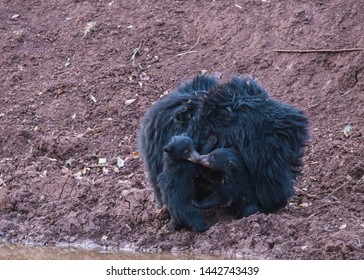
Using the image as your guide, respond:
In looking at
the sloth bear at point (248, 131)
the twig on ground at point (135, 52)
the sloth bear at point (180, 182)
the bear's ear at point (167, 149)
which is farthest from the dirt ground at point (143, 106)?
the bear's ear at point (167, 149)

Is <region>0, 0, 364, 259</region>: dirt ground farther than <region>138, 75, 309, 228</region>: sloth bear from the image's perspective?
Yes

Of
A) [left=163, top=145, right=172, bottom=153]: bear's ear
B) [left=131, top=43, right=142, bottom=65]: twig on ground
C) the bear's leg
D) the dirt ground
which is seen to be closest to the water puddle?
the dirt ground

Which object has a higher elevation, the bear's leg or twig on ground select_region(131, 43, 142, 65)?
the bear's leg

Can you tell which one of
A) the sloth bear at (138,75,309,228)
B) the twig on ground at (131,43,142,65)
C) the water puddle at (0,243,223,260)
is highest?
the sloth bear at (138,75,309,228)

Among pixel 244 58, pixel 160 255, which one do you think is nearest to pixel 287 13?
pixel 244 58

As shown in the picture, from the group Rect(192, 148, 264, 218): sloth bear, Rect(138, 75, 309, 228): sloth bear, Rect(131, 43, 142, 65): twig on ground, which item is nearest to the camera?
Rect(192, 148, 264, 218): sloth bear

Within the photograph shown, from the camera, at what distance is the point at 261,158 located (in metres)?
7.73

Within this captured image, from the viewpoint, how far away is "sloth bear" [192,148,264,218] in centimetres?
756

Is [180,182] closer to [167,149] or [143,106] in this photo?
[167,149]

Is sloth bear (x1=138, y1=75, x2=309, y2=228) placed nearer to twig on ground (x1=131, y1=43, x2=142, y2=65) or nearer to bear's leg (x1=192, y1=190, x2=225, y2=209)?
bear's leg (x1=192, y1=190, x2=225, y2=209)

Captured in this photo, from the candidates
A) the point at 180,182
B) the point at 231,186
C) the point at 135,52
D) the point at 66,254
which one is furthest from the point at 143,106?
the point at 231,186

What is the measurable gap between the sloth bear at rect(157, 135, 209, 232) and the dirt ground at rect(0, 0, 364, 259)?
146 mm

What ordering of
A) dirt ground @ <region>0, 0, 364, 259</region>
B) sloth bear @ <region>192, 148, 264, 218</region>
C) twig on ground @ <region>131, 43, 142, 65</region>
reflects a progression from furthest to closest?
twig on ground @ <region>131, 43, 142, 65</region> < dirt ground @ <region>0, 0, 364, 259</region> < sloth bear @ <region>192, 148, 264, 218</region>

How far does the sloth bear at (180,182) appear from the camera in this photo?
762 cm
